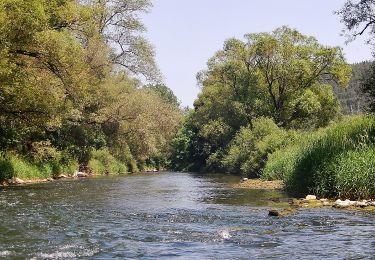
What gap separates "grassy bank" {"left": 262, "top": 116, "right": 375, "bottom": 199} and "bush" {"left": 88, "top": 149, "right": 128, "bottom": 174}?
30.7 metres

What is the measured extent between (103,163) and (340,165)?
128 feet

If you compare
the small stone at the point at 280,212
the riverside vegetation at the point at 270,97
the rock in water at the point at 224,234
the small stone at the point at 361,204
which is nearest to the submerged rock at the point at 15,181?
the riverside vegetation at the point at 270,97

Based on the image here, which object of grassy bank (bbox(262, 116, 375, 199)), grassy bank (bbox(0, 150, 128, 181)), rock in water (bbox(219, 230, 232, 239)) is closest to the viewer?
rock in water (bbox(219, 230, 232, 239))

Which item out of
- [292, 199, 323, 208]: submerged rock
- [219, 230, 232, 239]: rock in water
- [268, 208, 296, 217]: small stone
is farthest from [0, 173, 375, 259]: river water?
[292, 199, 323, 208]: submerged rock

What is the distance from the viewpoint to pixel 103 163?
55.9m

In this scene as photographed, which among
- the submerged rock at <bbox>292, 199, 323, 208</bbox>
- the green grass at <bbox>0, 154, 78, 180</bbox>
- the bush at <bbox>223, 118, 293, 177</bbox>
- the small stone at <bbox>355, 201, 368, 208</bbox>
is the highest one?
the bush at <bbox>223, 118, 293, 177</bbox>

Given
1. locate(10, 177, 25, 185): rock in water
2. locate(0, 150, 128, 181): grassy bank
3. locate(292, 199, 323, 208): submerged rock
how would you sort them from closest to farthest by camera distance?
locate(292, 199, 323, 208): submerged rock → locate(10, 177, 25, 185): rock in water → locate(0, 150, 128, 181): grassy bank

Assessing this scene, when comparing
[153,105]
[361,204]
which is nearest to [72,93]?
[361,204]

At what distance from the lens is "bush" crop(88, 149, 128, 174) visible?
174 feet

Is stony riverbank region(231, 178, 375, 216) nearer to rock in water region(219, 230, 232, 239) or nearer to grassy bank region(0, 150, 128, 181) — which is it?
rock in water region(219, 230, 232, 239)

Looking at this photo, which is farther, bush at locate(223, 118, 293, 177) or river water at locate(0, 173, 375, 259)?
bush at locate(223, 118, 293, 177)

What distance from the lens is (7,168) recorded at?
31.9m

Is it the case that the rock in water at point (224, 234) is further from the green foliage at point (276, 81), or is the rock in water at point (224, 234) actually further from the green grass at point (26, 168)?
the green foliage at point (276, 81)

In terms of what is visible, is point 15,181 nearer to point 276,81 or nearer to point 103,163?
point 103,163
